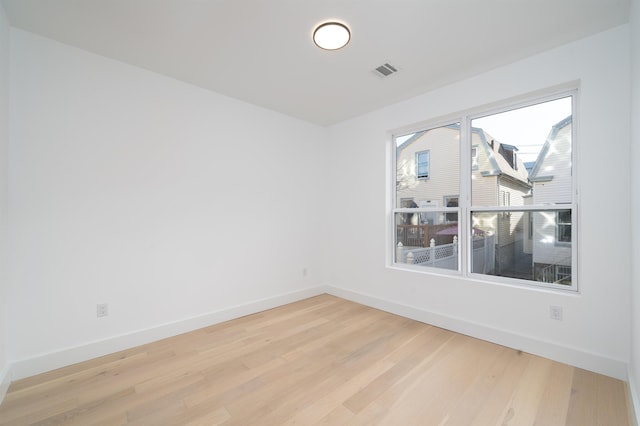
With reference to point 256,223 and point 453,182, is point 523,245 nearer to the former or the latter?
point 453,182

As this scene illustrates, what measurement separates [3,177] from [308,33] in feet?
8.45

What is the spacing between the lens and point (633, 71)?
1.90 metres

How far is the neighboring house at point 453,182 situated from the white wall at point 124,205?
1872 millimetres

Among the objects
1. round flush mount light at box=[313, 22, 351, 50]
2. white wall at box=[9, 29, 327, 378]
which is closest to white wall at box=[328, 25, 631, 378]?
round flush mount light at box=[313, 22, 351, 50]

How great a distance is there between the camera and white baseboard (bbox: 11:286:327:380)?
7.04 feet

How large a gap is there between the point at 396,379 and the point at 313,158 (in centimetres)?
322

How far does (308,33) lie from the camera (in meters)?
2.19

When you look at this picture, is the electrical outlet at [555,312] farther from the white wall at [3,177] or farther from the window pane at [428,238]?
the white wall at [3,177]

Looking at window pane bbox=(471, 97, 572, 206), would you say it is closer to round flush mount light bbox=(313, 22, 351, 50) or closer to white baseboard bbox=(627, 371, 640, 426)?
white baseboard bbox=(627, 371, 640, 426)

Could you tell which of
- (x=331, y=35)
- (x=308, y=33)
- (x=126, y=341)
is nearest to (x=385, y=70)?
(x=331, y=35)

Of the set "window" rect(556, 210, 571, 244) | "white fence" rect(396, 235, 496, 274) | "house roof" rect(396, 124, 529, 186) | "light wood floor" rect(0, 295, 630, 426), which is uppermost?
"house roof" rect(396, 124, 529, 186)

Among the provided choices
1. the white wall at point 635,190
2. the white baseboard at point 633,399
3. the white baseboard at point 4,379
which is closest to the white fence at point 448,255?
the white wall at point 635,190

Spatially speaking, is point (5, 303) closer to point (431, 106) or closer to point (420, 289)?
point (420, 289)

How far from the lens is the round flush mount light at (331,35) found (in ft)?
6.89
